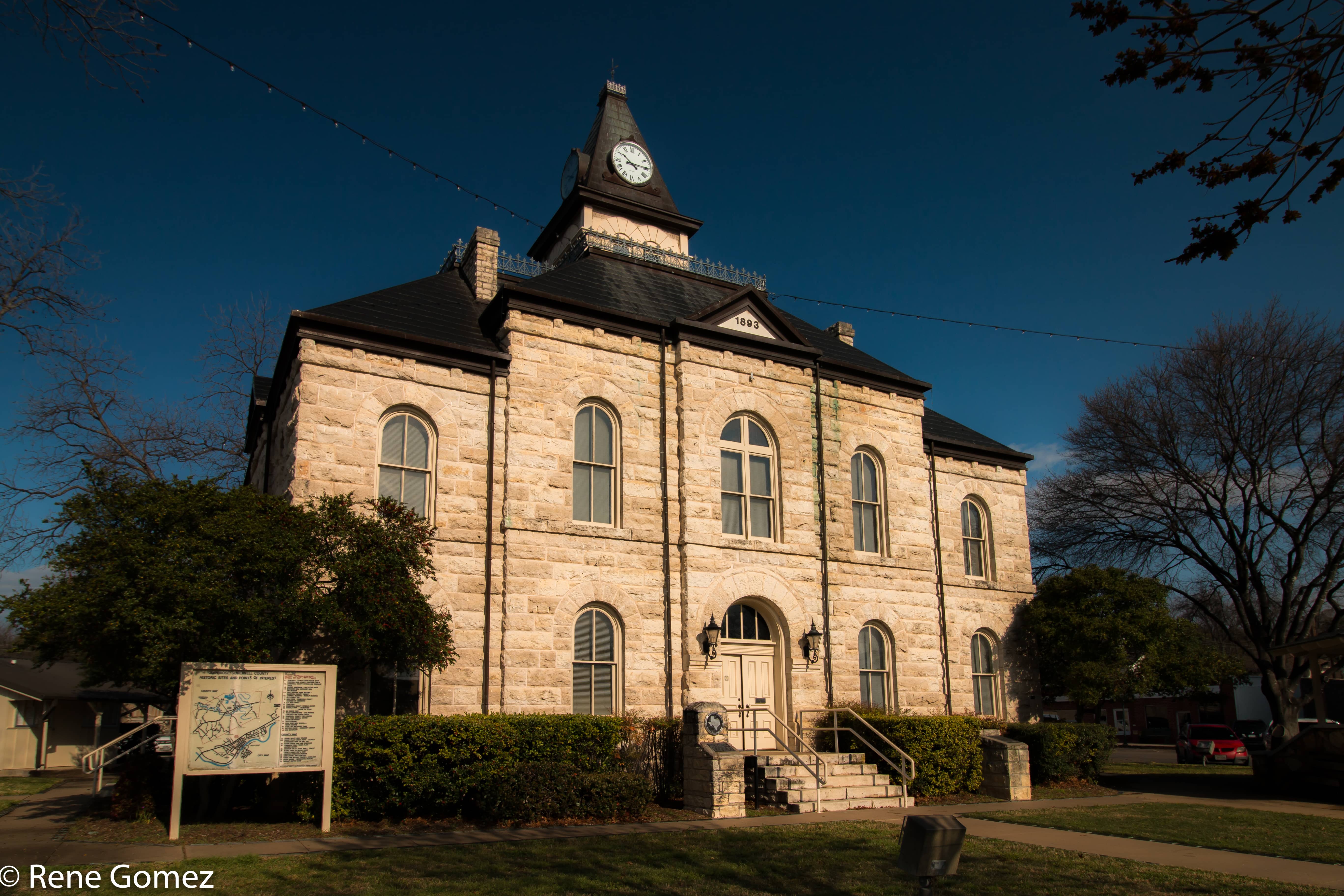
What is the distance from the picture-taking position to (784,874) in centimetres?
950

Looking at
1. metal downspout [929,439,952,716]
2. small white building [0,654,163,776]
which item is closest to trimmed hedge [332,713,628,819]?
metal downspout [929,439,952,716]

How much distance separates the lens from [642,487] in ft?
58.5

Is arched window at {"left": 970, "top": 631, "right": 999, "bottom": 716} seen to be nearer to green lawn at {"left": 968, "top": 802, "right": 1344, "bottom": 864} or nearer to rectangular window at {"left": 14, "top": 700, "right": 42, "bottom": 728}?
green lawn at {"left": 968, "top": 802, "right": 1344, "bottom": 864}

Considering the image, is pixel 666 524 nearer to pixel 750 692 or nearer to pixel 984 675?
pixel 750 692

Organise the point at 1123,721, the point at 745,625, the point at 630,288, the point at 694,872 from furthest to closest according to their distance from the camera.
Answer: the point at 1123,721, the point at 630,288, the point at 745,625, the point at 694,872

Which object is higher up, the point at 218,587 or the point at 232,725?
the point at 218,587

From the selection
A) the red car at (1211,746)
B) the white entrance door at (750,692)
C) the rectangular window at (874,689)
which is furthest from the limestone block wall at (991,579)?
the red car at (1211,746)

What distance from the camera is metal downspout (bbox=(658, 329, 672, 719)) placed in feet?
56.1

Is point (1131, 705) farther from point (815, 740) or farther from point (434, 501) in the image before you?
point (434, 501)

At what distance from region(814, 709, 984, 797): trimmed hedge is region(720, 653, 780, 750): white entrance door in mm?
1166

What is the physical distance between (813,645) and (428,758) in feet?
27.1

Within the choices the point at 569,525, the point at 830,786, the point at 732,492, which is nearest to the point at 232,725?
the point at 569,525

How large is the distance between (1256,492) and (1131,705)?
4372 cm

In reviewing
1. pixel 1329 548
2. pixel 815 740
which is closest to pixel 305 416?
pixel 815 740
